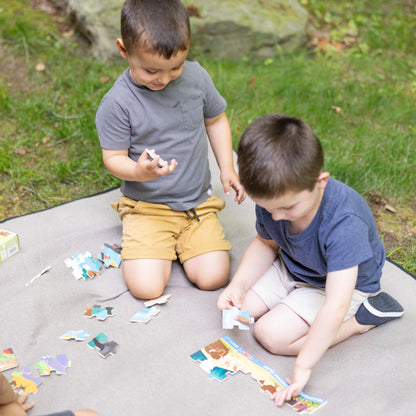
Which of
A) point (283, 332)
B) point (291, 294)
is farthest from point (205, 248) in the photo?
point (283, 332)

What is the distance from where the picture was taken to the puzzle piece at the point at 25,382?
5.84 ft

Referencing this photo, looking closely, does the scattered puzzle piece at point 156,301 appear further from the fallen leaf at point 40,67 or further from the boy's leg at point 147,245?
the fallen leaf at point 40,67

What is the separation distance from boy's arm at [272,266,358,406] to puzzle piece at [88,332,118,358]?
0.68 metres

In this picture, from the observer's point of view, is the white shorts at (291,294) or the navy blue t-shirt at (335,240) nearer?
the navy blue t-shirt at (335,240)

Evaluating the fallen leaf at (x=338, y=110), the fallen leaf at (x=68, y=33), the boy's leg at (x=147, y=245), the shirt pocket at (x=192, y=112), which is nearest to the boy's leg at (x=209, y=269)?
the boy's leg at (x=147, y=245)

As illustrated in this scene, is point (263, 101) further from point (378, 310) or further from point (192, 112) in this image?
point (378, 310)

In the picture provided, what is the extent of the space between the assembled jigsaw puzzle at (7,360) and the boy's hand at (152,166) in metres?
0.84

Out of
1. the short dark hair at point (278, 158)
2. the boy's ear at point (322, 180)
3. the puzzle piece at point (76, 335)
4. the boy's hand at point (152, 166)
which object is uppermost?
the short dark hair at point (278, 158)

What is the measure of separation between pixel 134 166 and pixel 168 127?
25 cm

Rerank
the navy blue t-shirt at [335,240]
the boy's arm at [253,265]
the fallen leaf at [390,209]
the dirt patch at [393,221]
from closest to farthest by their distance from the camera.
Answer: the navy blue t-shirt at [335,240] < the boy's arm at [253,265] < the dirt patch at [393,221] < the fallen leaf at [390,209]

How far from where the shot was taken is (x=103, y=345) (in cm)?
196

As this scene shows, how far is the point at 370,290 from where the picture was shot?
→ 1960mm

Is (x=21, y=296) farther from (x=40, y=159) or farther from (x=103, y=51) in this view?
(x=103, y=51)

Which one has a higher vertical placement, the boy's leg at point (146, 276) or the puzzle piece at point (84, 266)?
the boy's leg at point (146, 276)
